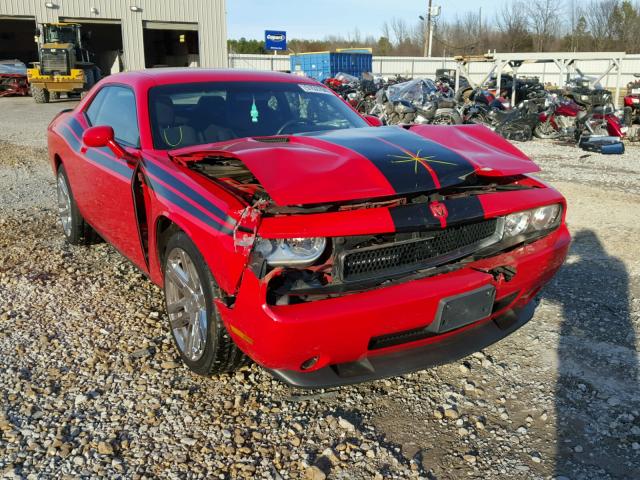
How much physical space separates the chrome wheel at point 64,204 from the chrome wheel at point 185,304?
7.56ft

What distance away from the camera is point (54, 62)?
877 inches

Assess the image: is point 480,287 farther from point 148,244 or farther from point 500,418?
point 148,244

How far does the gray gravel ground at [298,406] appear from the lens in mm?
2357

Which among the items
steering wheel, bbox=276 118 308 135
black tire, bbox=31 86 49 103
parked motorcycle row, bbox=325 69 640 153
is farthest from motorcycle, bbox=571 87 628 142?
black tire, bbox=31 86 49 103

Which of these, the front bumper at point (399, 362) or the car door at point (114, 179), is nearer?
the front bumper at point (399, 362)

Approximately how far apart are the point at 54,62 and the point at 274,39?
21.0 metres

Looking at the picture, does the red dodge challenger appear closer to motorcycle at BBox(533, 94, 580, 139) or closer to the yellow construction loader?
motorcycle at BBox(533, 94, 580, 139)

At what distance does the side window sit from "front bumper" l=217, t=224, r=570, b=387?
64.8 inches

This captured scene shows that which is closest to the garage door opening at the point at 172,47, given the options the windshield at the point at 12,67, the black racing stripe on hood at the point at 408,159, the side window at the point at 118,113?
the windshield at the point at 12,67

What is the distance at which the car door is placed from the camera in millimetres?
3416

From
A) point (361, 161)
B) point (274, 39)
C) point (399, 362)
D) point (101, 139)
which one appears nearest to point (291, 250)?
point (361, 161)

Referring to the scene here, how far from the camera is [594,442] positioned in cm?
248

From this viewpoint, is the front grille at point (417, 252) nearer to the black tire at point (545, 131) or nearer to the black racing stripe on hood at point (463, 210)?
the black racing stripe on hood at point (463, 210)

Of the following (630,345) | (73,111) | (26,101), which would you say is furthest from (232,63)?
(630,345)
